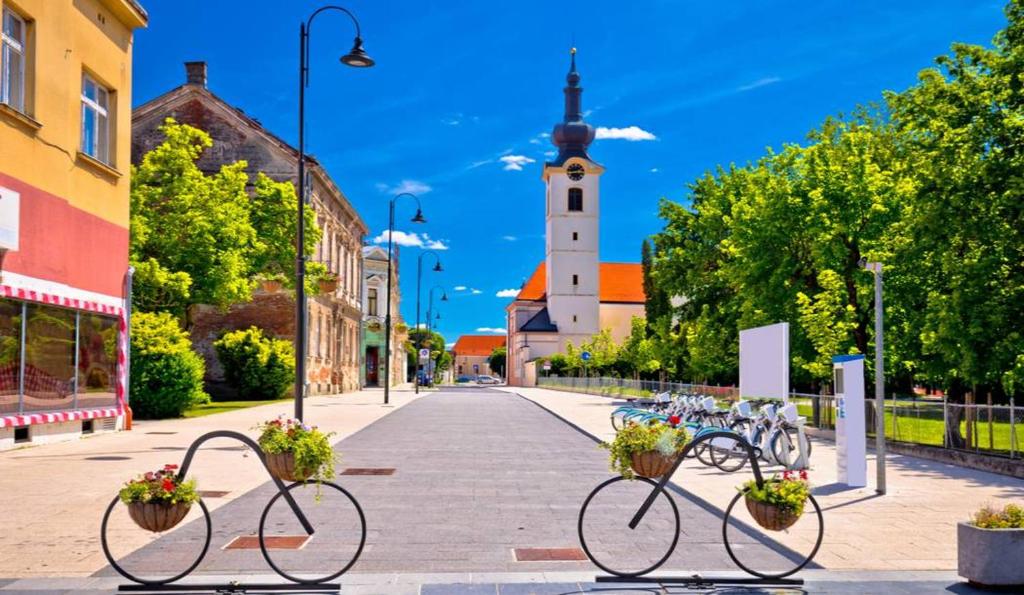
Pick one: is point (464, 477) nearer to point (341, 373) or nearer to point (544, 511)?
point (544, 511)

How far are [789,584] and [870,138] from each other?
2555 cm

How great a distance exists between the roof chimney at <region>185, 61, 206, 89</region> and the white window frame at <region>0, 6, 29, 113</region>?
2776 cm

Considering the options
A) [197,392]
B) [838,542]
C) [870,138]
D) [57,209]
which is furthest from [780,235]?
[838,542]

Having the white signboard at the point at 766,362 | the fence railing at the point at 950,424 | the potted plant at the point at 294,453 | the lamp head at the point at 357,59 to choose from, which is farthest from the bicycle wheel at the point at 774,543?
the lamp head at the point at 357,59

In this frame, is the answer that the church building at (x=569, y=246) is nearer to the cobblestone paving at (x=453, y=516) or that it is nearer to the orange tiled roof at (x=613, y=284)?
the orange tiled roof at (x=613, y=284)

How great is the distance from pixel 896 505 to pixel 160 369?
67.3ft

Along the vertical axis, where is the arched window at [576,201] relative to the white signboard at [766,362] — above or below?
above

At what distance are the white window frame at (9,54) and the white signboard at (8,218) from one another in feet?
5.55

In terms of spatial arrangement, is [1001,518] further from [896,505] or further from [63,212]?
[63,212]

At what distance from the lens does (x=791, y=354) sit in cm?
2959

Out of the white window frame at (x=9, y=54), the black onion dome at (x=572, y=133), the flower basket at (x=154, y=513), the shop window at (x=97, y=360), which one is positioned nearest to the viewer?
the flower basket at (x=154, y=513)

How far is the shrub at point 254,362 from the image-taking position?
137 feet

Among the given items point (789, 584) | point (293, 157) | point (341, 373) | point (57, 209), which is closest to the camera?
point (789, 584)

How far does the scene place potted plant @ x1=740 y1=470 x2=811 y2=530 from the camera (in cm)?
736
